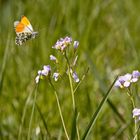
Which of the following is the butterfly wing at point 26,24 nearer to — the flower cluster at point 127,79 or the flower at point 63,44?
the flower at point 63,44

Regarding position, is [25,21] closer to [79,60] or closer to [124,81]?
[124,81]

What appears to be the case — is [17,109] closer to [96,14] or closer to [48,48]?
[48,48]

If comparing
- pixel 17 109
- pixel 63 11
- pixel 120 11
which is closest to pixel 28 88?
pixel 17 109

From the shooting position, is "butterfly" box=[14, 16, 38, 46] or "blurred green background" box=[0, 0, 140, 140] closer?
"butterfly" box=[14, 16, 38, 46]

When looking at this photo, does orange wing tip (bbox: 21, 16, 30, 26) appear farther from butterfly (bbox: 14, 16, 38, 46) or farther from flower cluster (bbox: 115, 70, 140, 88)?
flower cluster (bbox: 115, 70, 140, 88)

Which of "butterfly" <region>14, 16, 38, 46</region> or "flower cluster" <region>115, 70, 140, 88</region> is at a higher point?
"butterfly" <region>14, 16, 38, 46</region>

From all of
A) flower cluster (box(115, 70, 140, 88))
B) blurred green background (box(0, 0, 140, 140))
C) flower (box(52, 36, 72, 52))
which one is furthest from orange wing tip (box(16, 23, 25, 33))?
blurred green background (box(0, 0, 140, 140))
